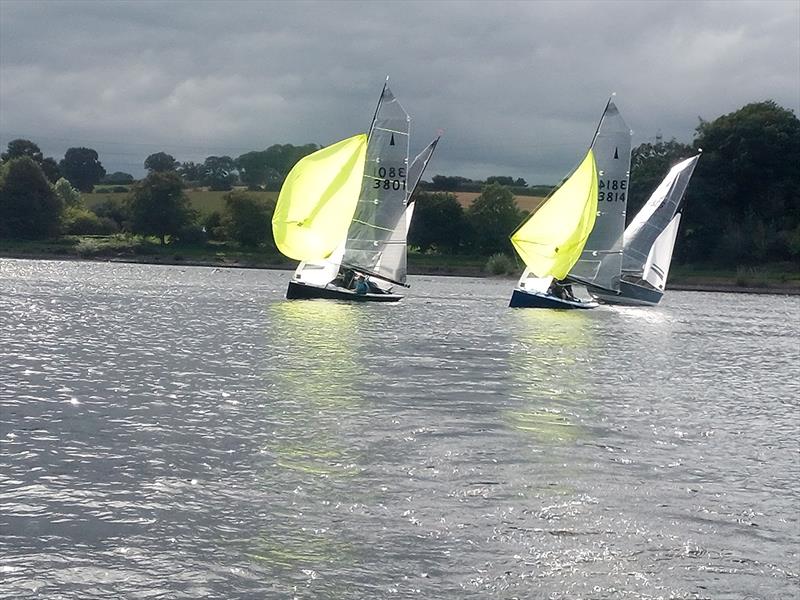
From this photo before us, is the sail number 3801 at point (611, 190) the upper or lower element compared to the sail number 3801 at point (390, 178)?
upper

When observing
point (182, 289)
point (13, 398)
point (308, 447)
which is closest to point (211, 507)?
point (308, 447)

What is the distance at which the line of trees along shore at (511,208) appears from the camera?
11012 centimetres

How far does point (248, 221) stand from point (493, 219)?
2930 cm

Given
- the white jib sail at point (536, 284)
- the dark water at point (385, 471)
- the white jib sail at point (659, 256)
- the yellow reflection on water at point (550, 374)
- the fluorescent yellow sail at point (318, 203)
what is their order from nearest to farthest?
the dark water at point (385, 471) < the yellow reflection on water at point (550, 374) < the fluorescent yellow sail at point (318, 203) < the white jib sail at point (536, 284) < the white jib sail at point (659, 256)

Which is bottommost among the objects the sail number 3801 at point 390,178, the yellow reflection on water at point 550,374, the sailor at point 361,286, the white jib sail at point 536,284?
the yellow reflection on water at point 550,374

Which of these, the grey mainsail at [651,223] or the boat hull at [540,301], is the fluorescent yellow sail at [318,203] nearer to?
the boat hull at [540,301]

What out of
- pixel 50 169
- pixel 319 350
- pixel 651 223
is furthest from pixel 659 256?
pixel 50 169

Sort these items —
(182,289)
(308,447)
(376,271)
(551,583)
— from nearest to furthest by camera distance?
1. (551,583)
2. (308,447)
3. (376,271)
4. (182,289)

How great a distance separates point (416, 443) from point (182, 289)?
53.4 metres

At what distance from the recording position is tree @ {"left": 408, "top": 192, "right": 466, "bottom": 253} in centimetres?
12650

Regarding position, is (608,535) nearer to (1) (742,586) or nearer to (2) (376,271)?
(1) (742,586)

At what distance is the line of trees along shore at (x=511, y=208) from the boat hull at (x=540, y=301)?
5479 centimetres

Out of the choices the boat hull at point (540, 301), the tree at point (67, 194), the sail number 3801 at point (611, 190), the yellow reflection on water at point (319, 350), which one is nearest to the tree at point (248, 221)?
the tree at point (67, 194)

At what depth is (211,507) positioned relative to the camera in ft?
48.5
